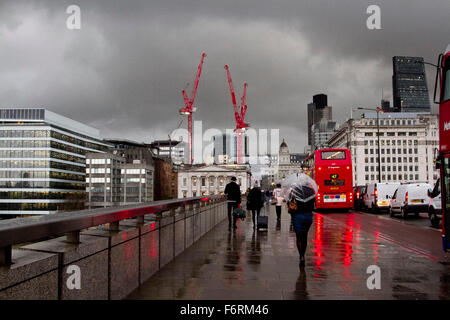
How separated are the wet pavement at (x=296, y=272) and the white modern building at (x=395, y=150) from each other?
4953 inches

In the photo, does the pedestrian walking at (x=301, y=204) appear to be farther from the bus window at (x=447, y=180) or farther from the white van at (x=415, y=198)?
the white van at (x=415, y=198)

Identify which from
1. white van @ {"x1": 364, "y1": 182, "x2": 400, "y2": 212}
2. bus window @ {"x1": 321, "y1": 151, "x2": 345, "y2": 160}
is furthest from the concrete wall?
white van @ {"x1": 364, "y1": 182, "x2": 400, "y2": 212}

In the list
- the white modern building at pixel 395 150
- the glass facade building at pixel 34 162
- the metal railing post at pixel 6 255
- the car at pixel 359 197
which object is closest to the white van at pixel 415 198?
the car at pixel 359 197

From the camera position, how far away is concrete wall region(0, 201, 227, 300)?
10.1 ft

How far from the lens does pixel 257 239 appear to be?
12711mm

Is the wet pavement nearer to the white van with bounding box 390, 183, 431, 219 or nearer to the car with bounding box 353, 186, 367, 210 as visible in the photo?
the white van with bounding box 390, 183, 431, 219

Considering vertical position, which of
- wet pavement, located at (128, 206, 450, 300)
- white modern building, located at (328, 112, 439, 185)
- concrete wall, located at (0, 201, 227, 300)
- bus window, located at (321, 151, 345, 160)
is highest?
white modern building, located at (328, 112, 439, 185)

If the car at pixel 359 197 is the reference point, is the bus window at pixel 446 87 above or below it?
above

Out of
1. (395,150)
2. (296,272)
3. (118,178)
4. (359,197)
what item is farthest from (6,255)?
(395,150)

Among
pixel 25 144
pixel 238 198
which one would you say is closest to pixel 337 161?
pixel 238 198

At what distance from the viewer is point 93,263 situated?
4.27m

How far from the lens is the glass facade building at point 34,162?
312 feet

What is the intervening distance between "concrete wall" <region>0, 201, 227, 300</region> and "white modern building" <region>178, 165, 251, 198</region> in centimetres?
14395
